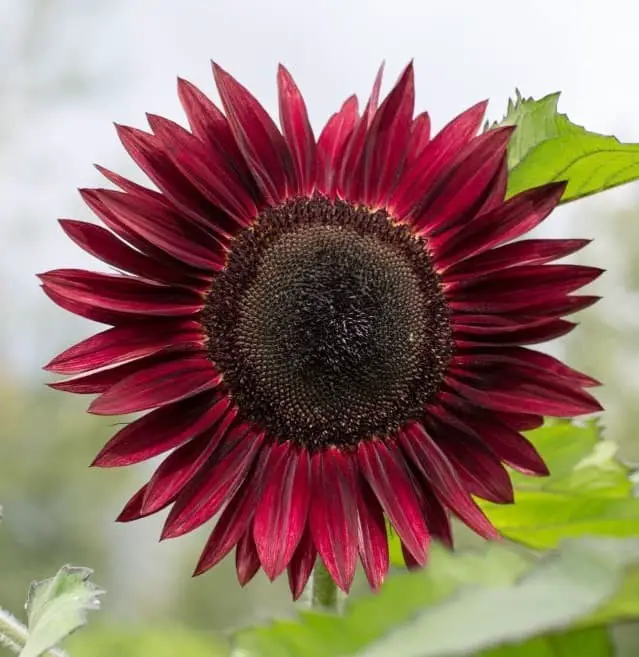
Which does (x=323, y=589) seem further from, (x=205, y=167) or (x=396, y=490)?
(x=205, y=167)

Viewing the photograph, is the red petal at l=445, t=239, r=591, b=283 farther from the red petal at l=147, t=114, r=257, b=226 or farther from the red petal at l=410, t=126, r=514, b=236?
the red petal at l=147, t=114, r=257, b=226

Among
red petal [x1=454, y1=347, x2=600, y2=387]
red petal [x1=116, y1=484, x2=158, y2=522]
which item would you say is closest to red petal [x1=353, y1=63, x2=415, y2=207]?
red petal [x1=454, y1=347, x2=600, y2=387]

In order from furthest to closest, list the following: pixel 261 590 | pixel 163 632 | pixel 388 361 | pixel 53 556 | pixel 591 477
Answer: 1. pixel 53 556
2. pixel 261 590
3. pixel 388 361
4. pixel 591 477
5. pixel 163 632

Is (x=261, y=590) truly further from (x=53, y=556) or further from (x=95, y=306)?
(x=95, y=306)

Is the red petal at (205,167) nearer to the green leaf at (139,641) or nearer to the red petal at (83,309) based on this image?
the red petal at (83,309)

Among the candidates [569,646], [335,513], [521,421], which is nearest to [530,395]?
[521,421]

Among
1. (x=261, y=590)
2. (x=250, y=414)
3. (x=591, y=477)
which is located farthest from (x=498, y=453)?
(x=261, y=590)

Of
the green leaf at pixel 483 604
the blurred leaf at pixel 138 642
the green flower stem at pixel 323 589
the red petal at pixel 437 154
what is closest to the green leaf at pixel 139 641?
the blurred leaf at pixel 138 642
